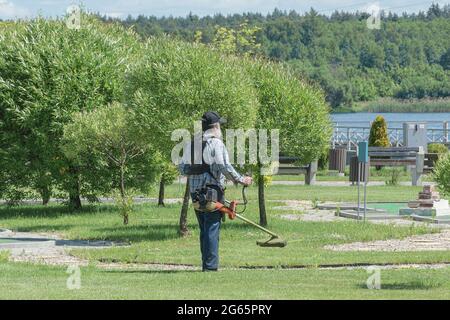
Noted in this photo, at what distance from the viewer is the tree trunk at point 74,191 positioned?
32.2 m

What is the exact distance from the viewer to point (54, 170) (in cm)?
3228

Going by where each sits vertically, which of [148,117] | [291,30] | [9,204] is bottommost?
[9,204]

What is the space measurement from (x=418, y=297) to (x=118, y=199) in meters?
15.7

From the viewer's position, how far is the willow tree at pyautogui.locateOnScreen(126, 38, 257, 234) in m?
24.1

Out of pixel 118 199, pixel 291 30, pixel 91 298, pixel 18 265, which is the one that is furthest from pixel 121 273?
pixel 291 30

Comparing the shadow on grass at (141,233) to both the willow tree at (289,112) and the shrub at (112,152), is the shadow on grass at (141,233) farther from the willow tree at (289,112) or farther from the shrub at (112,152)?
the willow tree at (289,112)

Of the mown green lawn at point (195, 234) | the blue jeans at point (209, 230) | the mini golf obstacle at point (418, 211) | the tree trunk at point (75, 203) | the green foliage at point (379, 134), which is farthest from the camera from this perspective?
the green foliage at point (379, 134)

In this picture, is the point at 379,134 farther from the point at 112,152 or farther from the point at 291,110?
the point at 291,110

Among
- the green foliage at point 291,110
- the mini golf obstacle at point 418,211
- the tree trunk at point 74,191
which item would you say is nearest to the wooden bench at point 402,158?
the mini golf obstacle at point 418,211

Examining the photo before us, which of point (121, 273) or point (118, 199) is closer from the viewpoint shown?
point (121, 273)

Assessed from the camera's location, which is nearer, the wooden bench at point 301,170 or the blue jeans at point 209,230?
the blue jeans at point 209,230

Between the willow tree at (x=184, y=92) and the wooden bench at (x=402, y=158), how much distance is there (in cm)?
1808

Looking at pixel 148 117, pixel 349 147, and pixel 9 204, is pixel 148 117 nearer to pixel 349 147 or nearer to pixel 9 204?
pixel 9 204
